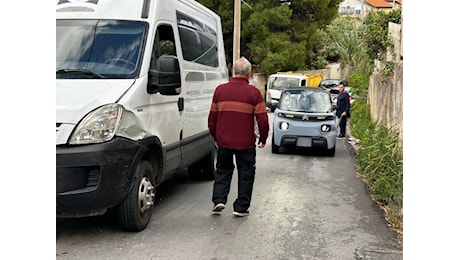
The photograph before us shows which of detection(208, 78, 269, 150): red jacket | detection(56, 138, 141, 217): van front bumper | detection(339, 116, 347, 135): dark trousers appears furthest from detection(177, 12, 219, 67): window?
detection(339, 116, 347, 135): dark trousers

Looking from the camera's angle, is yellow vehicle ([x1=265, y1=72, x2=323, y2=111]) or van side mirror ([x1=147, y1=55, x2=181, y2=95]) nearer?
van side mirror ([x1=147, y1=55, x2=181, y2=95])

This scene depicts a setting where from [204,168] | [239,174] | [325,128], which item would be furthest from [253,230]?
[325,128]

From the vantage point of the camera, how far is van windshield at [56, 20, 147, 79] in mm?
5570

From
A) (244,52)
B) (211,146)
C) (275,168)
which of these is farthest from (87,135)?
(244,52)

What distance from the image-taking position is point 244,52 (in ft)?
113

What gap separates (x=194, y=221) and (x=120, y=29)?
2.36 meters

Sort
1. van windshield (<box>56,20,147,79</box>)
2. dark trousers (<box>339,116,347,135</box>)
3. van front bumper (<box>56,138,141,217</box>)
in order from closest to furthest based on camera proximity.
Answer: van front bumper (<box>56,138,141,217</box>)
van windshield (<box>56,20,147,79</box>)
dark trousers (<box>339,116,347,135</box>)

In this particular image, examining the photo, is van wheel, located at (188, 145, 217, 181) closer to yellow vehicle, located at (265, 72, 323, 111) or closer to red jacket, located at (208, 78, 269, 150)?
red jacket, located at (208, 78, 269, 150)

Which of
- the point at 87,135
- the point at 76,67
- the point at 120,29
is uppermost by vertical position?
the point at 120,29

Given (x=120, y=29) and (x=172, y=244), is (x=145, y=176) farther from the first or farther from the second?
(x=120, y=29)

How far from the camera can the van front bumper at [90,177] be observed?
4.75 meters

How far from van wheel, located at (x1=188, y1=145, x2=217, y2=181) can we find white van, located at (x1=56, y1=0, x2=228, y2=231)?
916 mm

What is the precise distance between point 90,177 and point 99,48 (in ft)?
5.32

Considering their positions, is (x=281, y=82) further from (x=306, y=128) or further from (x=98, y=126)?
(x=98, y=126)
